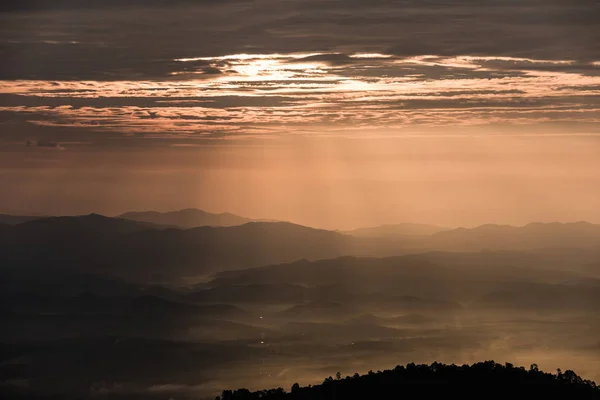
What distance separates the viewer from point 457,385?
9631 cm

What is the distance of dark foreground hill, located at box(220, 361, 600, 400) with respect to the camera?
312 ft

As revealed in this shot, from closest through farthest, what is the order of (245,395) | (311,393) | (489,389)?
(489,389)
(311,393)
(245,395)

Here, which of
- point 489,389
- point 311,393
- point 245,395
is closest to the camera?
point 489,389

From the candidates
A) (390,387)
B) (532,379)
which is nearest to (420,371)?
(390,387)

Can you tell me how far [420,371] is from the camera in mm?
103750

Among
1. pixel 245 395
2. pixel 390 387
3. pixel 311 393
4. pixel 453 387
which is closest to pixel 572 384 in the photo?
pixel 453 387

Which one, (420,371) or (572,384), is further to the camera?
(420,371)

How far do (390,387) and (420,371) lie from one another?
5309 millimetres

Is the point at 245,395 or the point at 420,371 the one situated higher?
the point at 420,371

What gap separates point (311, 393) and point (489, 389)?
2019 centimetres

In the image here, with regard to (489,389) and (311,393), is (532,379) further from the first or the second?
(311,393)

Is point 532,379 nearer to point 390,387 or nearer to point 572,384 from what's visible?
point 572,384

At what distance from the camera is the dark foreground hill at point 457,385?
312 ft

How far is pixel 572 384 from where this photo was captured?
97438 mm
